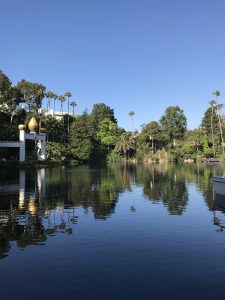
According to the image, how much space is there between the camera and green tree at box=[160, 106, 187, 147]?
124000mm

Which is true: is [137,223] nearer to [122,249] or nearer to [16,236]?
[122,249]

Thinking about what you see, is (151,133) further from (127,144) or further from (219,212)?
(219,212)

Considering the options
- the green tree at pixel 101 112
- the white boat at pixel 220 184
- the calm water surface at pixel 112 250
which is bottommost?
the calm water surface at pixel 112 250

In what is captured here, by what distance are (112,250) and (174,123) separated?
4565 inches

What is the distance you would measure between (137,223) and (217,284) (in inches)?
310

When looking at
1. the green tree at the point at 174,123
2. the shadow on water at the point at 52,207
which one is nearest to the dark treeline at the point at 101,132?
the green tree at the point at 174,123

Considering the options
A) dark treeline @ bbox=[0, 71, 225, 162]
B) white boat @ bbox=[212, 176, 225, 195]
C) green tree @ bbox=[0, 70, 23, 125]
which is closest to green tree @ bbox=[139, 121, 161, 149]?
dark treeline @ bbox=[0, 71, 225, 162]

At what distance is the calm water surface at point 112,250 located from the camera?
8.69m

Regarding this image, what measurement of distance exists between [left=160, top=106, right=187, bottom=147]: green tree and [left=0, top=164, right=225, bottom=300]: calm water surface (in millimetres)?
102549

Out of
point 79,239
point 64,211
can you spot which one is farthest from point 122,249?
point 64,211

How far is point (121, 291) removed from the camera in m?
8.48

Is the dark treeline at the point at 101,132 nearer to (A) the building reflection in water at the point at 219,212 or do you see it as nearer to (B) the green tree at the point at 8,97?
(B) the green tree at the point at 8,97

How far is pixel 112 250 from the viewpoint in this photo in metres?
A: 12.1

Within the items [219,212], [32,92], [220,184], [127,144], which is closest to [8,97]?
[32,92]
